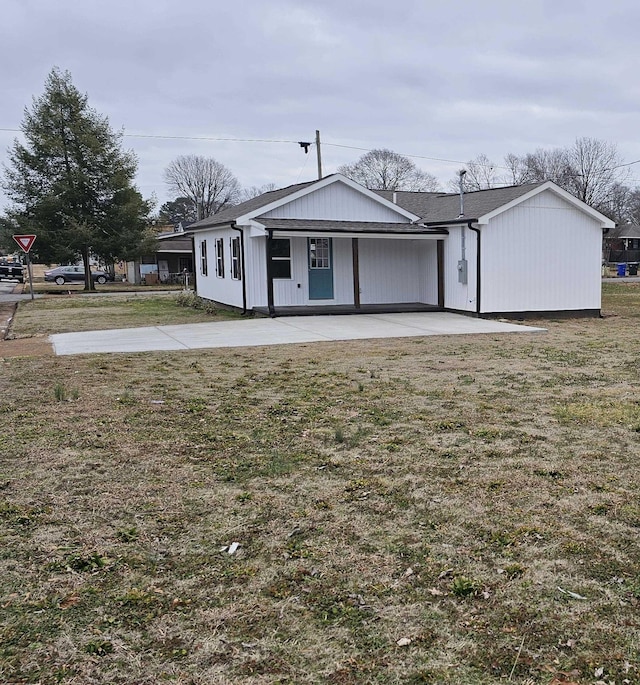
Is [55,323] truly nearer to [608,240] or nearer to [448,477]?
[448,477]

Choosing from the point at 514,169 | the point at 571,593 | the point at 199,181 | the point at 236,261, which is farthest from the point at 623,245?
→ the point at 571,593

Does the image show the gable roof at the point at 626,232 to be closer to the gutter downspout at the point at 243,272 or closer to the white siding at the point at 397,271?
the white siding at the point at 397,271

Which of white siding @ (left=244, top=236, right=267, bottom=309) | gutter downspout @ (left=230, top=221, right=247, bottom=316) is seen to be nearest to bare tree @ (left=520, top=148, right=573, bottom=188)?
white siding @ (left=244, top=236, right=267, bottom=309)

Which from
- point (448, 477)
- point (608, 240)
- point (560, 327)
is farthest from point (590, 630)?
point (608, 240)

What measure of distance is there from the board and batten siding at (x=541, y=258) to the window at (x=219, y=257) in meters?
7.85

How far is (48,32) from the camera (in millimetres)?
15188

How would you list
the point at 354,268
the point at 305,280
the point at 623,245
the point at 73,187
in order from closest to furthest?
the point at 354,268, the point at 305,280, the point at 73,187, the point at 623,245

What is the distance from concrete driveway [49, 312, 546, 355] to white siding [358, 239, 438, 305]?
2067 millimetres

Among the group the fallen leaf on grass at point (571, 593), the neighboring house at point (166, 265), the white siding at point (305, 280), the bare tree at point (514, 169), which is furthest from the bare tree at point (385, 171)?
the fallen leaf on grass at point (571, 593)

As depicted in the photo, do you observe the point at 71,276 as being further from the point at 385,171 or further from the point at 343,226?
the point at 343,226

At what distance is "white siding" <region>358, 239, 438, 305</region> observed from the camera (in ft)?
62.0

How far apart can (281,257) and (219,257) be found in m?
3.17

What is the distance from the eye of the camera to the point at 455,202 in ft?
62.9

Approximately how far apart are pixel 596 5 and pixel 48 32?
1208 cm
